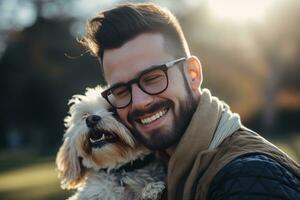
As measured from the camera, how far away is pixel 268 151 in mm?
2900

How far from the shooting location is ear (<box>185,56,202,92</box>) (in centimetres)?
373

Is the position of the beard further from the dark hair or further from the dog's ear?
the dog's ear

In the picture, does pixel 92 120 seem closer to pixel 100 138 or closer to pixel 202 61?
pixel 100 138

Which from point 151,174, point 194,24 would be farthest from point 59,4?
point 151,174

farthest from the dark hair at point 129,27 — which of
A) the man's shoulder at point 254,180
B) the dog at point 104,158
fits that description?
the man's shoulder at point 254,180

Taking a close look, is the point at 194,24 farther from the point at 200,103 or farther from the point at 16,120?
the point at 200,103

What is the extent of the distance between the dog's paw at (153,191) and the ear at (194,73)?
69 cm

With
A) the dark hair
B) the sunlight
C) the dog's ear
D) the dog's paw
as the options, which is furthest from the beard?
the sunlight

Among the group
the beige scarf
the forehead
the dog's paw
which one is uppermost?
the forehead

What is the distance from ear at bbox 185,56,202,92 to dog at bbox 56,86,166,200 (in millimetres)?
579

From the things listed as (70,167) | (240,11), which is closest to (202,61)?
(240,11)

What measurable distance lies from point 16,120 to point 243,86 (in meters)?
15.6

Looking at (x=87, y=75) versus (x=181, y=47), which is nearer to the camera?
(x=181, y=47)

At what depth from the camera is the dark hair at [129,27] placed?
3621 mm
